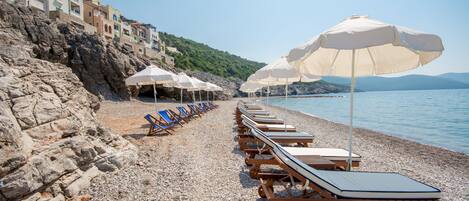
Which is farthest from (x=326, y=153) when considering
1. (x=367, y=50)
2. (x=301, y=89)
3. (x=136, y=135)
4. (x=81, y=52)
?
(x=301, y=89)

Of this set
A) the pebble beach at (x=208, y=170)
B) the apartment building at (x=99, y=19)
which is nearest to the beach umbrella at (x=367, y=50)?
the pebble beach at (x=208, y=170)

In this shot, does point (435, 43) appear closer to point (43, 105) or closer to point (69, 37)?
point (43, 105)

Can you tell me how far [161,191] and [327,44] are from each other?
3.34 meters

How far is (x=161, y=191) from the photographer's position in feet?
15.0

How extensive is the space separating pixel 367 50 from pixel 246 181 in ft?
10.5

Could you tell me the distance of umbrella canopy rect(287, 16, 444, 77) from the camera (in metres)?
3.30

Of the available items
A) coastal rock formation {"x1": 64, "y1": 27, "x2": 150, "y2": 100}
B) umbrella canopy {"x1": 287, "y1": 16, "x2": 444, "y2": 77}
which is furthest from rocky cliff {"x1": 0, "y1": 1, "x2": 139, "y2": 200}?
coastal rock formation {"x1": 64, "y1": 27, "x2": 150, "y2": 100}

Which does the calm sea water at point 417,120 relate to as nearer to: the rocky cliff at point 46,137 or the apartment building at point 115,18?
the rocky cliff at point 46,137

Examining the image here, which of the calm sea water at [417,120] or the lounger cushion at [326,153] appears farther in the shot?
the calm sea water at [417,120]

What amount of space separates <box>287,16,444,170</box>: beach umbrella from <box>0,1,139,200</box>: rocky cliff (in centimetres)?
384

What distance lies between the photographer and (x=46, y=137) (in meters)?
4.58

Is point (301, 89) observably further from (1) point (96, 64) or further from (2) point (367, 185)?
(2) point (367, 185)

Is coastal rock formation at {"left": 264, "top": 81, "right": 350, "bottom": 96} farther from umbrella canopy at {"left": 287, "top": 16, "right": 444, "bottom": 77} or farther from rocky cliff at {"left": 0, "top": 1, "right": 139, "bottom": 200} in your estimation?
rocky cliff at {"left": 0, "top": 1, "right": 139, "bottom": 200}

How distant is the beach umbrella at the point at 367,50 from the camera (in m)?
3.30
